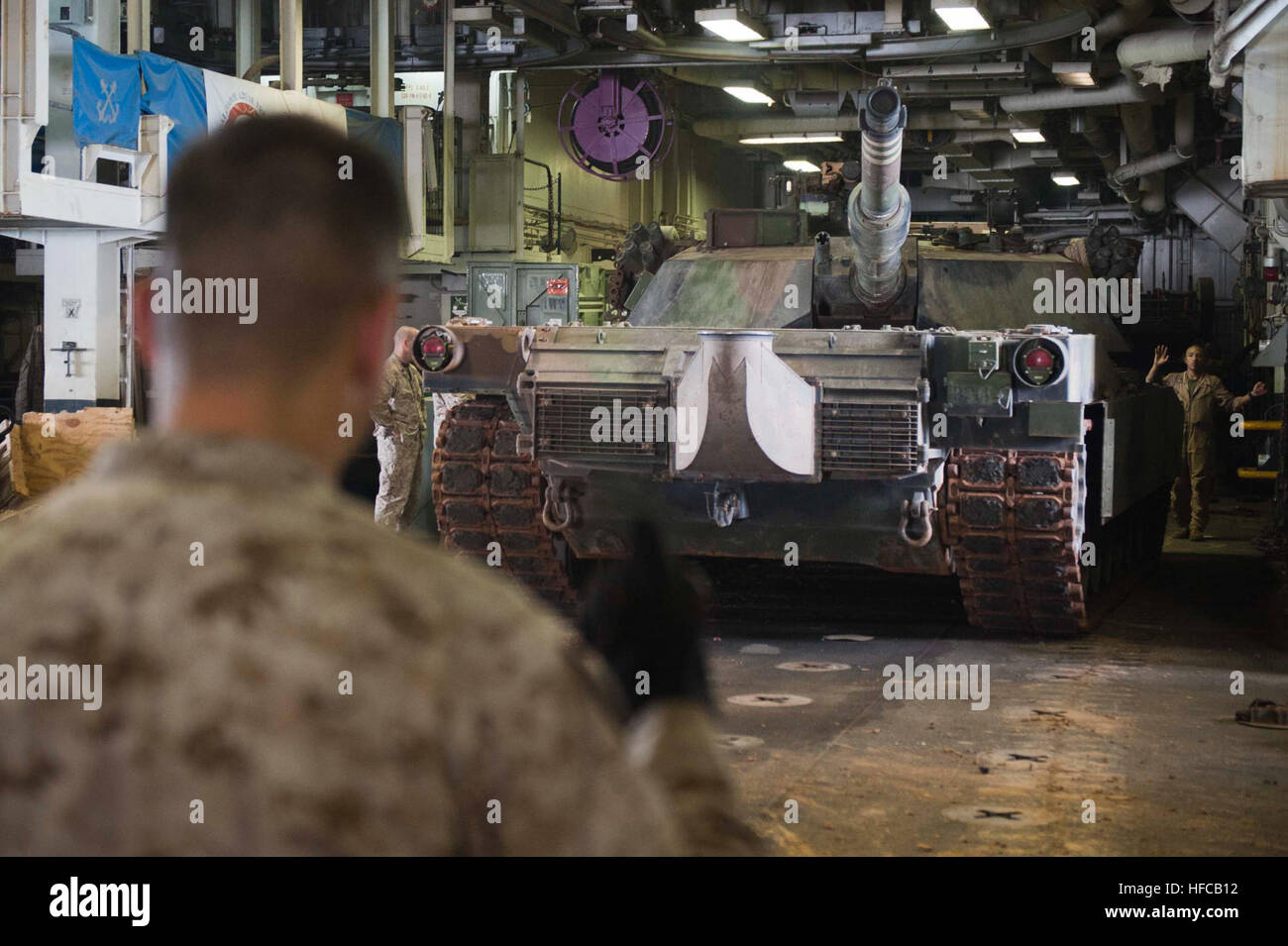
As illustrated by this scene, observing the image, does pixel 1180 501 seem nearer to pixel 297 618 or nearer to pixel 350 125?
pixel 350 125

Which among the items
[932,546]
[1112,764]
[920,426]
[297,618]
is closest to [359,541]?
[297,618]

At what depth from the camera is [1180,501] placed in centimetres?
1402

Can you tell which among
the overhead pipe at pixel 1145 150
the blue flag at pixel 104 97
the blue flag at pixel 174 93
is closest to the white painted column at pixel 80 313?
the blue flag at pixel 104 97

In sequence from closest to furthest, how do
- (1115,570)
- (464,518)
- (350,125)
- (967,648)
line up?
(967,648) < (464,518) < (1115,570) < (350,125)

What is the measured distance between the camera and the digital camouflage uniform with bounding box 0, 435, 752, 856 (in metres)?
1.05

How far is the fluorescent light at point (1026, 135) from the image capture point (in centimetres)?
1927

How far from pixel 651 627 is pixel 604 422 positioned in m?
6.08

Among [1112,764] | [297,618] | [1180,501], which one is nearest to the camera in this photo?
[297,618]

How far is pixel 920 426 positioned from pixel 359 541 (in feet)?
20.9

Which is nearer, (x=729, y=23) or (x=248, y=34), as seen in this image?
(x=729, y=23)

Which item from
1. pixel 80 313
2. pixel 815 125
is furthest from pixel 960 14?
pixel 80 313

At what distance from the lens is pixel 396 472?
10375 millimetres

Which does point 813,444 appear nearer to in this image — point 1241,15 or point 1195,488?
point 1241,15
